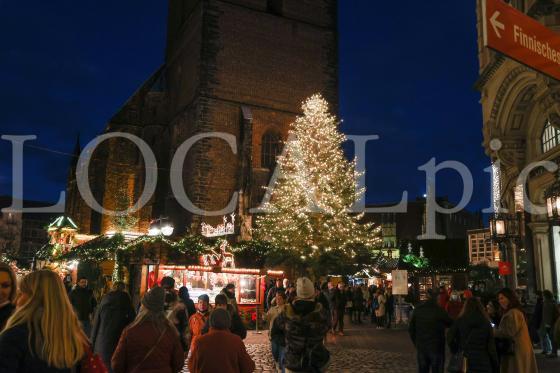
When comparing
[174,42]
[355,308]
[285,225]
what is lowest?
[355,308]

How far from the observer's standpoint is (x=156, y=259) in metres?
19.7

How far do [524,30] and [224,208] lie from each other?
26.3 meters

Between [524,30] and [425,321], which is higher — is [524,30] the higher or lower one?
the higher one

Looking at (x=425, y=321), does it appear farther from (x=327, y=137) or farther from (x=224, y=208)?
(x=224, y=208)

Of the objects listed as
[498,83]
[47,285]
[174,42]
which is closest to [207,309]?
[47,285]

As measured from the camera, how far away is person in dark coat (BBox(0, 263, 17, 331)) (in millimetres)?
4027

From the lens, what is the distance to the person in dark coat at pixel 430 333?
24.7ft

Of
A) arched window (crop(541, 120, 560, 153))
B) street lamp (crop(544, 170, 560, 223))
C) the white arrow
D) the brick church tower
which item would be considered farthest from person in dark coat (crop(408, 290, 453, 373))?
the brick church tower

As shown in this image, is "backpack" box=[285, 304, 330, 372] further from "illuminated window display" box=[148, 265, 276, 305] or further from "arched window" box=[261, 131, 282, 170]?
"arched window" box=[261, 131, 282, 170]

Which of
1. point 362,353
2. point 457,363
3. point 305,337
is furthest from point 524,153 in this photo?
point 305,337

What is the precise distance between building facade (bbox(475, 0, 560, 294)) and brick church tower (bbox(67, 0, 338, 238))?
15421 mm

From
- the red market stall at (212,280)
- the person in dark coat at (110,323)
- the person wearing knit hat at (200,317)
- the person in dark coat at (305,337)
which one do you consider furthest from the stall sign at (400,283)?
the person in dark coat at (305,337)

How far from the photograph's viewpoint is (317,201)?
2555 cm

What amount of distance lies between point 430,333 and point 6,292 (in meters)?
5.46
